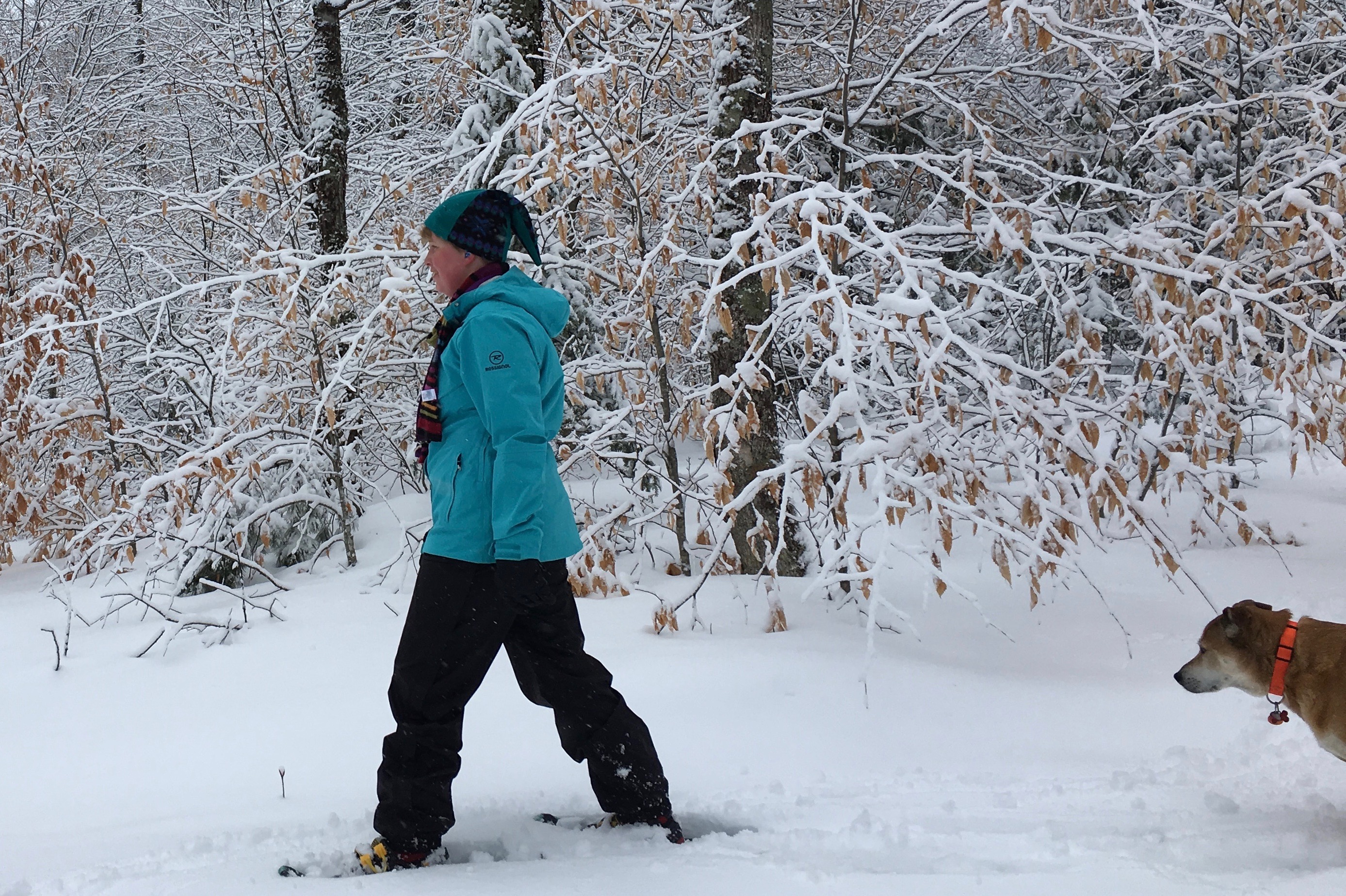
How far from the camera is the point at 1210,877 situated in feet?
8.19

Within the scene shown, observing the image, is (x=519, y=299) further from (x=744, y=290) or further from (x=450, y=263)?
(x=744, y=290)

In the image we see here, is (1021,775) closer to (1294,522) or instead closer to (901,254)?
(901,254)

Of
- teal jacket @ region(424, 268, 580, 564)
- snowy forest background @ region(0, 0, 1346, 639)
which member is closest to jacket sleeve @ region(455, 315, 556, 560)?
teal jacket @ region(424, 268, 580, 564)

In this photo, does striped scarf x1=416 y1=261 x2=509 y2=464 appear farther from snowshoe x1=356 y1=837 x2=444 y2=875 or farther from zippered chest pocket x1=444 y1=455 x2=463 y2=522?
snowshoe x1=356 y1=837 x2=444 y2=875

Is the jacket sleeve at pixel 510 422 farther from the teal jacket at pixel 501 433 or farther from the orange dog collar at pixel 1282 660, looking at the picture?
the orange dog collar at pixel 1282 660

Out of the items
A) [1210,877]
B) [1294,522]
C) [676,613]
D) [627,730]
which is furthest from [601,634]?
[1294,522]

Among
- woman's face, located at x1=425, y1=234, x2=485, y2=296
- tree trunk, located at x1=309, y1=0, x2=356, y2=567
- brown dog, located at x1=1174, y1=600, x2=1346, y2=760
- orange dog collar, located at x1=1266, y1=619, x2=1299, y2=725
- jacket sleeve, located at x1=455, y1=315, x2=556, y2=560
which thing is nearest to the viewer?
jacket sleeve, located at x1=455, y1=315, x2=556, y2=560

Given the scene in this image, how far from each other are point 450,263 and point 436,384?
14.1 inches

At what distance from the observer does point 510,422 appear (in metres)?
2.45

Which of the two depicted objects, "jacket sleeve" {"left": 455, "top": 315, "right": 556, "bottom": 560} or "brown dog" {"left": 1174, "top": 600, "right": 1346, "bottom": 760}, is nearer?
"jacket sleeve" {"left": 455, "top": 315, "right": 556, "bottom": 560}

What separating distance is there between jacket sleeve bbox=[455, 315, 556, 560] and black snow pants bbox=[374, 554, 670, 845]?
0.21 meters

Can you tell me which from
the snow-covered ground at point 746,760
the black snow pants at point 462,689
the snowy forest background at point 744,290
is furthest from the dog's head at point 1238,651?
the black snow pants at point 462,689

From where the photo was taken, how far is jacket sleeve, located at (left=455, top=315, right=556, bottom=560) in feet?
7.92

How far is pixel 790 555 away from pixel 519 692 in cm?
198
